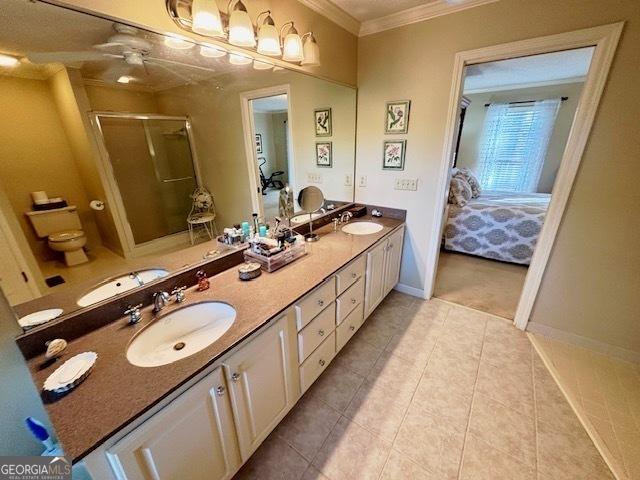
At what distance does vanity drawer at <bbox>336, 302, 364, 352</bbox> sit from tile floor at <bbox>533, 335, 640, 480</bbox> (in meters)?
1.34

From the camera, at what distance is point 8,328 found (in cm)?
78

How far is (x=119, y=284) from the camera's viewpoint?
113 cm

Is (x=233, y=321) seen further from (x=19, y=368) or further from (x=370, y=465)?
(x=370, y=465)

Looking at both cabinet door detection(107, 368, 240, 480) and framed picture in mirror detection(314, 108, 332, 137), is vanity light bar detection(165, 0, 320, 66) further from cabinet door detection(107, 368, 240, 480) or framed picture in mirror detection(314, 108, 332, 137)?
cabinet door detection(107, 368, 240, 480)

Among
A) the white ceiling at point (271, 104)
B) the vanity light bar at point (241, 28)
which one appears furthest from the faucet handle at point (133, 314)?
the white ceiling at point (271, 104)

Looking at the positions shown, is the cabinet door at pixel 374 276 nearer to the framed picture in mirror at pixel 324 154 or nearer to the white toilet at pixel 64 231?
the framed picture in mirror at pixel 324 154

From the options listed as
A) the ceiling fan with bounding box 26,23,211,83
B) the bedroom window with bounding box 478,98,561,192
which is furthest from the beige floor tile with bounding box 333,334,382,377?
the bedroom window with bounding box 478,98,561,192

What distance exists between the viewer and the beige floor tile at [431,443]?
1.24m

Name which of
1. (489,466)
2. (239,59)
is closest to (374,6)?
(239,59)

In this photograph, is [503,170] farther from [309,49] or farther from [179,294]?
[179,294]

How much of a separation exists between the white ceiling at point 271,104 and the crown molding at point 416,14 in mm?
976

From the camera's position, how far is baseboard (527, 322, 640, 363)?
1.81 metres

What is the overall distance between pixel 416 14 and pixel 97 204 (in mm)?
2339

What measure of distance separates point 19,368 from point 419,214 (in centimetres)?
245
